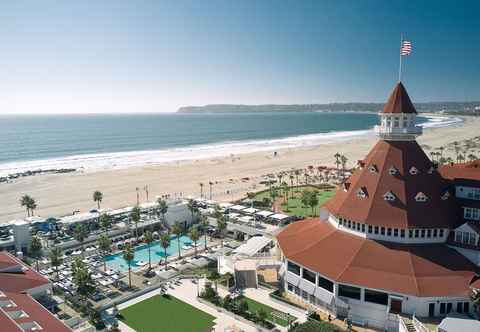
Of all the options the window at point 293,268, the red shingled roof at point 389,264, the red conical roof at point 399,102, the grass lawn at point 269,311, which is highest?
the red conical roof at point 399,102

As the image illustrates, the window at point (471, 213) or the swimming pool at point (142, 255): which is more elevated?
the window at point (471, 213)

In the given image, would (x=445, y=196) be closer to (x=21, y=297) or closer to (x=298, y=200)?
(x=298, y=200)

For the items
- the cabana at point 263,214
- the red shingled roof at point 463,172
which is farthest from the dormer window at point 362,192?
the cabana at point 263,214

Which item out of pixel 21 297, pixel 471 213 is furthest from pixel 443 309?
pixel 21 297

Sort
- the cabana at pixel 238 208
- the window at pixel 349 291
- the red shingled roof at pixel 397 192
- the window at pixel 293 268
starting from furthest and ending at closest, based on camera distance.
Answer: the cabana at pixel 238 208 → the window at pixel 293 268 → the red shingled roof at pixel 397 192 → the window at pixel 349 291

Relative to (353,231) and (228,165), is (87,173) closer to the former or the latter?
(228,165)

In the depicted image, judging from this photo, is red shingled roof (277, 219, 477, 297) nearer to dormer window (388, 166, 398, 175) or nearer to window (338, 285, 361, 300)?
window (338, 285, 361, 300)

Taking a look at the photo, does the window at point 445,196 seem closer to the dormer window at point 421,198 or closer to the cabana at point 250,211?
the dormer window at point 421,198
